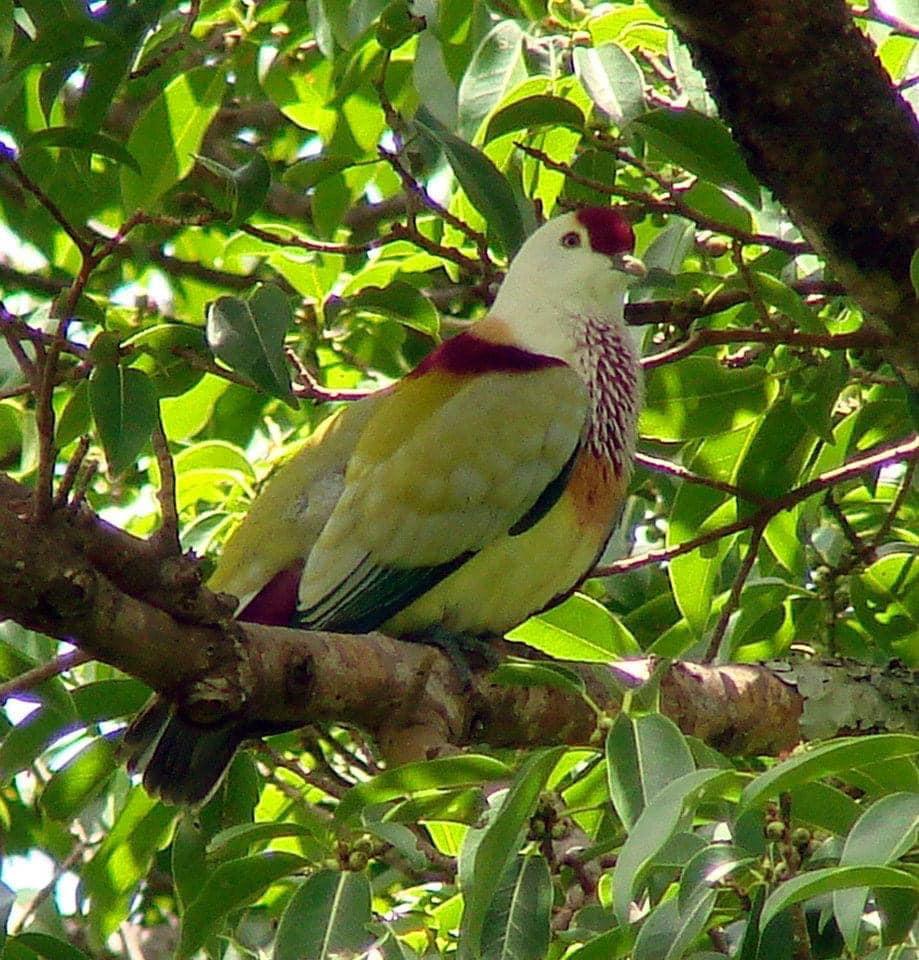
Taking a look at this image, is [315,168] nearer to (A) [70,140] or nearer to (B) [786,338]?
(A) [70,140]

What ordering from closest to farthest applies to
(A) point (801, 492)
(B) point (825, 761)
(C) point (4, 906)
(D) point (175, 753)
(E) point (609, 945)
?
(B) point (825, 761) < (E) point (609, 945) < (C) point (4, 906) < (D) point (175, 753) < (A) point (801, 492)

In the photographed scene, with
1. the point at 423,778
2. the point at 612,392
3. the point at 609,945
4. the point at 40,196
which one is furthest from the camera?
the point at 612,392

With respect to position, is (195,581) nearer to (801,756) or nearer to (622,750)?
(622,750)

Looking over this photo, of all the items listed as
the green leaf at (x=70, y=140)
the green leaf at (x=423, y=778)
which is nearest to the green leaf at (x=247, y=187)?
the green leaf at (x=70, y=140)

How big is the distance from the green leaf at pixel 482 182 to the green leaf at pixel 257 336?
358mm

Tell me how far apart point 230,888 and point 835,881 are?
79cm

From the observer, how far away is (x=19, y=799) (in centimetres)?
408

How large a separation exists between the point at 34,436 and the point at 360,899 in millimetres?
1398

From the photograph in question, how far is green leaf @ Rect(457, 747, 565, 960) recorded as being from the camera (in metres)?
1.67

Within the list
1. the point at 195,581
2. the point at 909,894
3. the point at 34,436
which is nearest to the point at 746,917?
the point at 909,894

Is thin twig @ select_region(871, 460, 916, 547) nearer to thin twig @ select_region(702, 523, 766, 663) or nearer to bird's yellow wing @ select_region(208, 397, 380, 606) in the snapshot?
thin twig @ select_region(702, 523, 766, 663)

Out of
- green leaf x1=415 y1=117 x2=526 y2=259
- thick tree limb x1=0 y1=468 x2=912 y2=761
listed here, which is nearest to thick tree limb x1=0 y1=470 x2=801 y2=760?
thick tree limb x1=0 y1=468 x2=912 y2=761

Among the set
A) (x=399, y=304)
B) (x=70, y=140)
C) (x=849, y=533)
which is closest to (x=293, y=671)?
(x=70, y=140)

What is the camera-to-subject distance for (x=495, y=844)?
1.67 meters
